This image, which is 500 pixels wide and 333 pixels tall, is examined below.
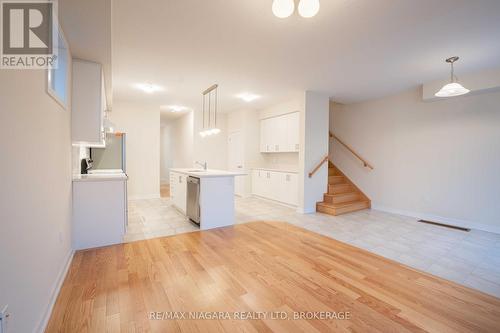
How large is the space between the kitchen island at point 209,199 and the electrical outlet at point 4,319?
270cm

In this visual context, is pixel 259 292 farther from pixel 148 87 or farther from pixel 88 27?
pixel 148 87

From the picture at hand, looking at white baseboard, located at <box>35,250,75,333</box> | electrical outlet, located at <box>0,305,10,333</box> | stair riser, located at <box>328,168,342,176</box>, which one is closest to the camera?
electrical outlet, located at <box>0,305,10,333</box>

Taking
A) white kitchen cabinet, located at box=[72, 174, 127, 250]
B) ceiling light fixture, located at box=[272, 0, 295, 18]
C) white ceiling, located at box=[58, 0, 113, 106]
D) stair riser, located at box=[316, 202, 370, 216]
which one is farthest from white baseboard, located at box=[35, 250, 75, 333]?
stair riser, located at box=[316, 202, 370, 216]

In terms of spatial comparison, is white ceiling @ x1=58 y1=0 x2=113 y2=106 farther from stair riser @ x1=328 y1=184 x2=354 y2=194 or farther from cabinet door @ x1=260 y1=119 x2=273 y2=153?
stair riser @ x1=328 y1=184 x2=354 y2=194

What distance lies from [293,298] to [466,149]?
4.54m

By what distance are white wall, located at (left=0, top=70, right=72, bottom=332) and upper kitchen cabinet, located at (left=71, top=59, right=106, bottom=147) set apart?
0.80m

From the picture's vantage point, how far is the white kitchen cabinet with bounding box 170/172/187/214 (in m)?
4.47

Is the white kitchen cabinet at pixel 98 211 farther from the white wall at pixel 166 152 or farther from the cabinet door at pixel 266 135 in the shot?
the white wall at pixel 166 152

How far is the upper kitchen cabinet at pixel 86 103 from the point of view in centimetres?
290

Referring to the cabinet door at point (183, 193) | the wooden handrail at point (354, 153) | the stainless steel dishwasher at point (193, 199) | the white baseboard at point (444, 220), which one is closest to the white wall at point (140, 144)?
the cabinet door at point (183, 193)

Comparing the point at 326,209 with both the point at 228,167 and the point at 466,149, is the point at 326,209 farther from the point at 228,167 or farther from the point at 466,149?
the point at 228,167

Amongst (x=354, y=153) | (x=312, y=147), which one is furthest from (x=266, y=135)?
(x=354, y=153)

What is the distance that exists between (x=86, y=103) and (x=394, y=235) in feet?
16.4

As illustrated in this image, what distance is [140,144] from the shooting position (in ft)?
20.7
